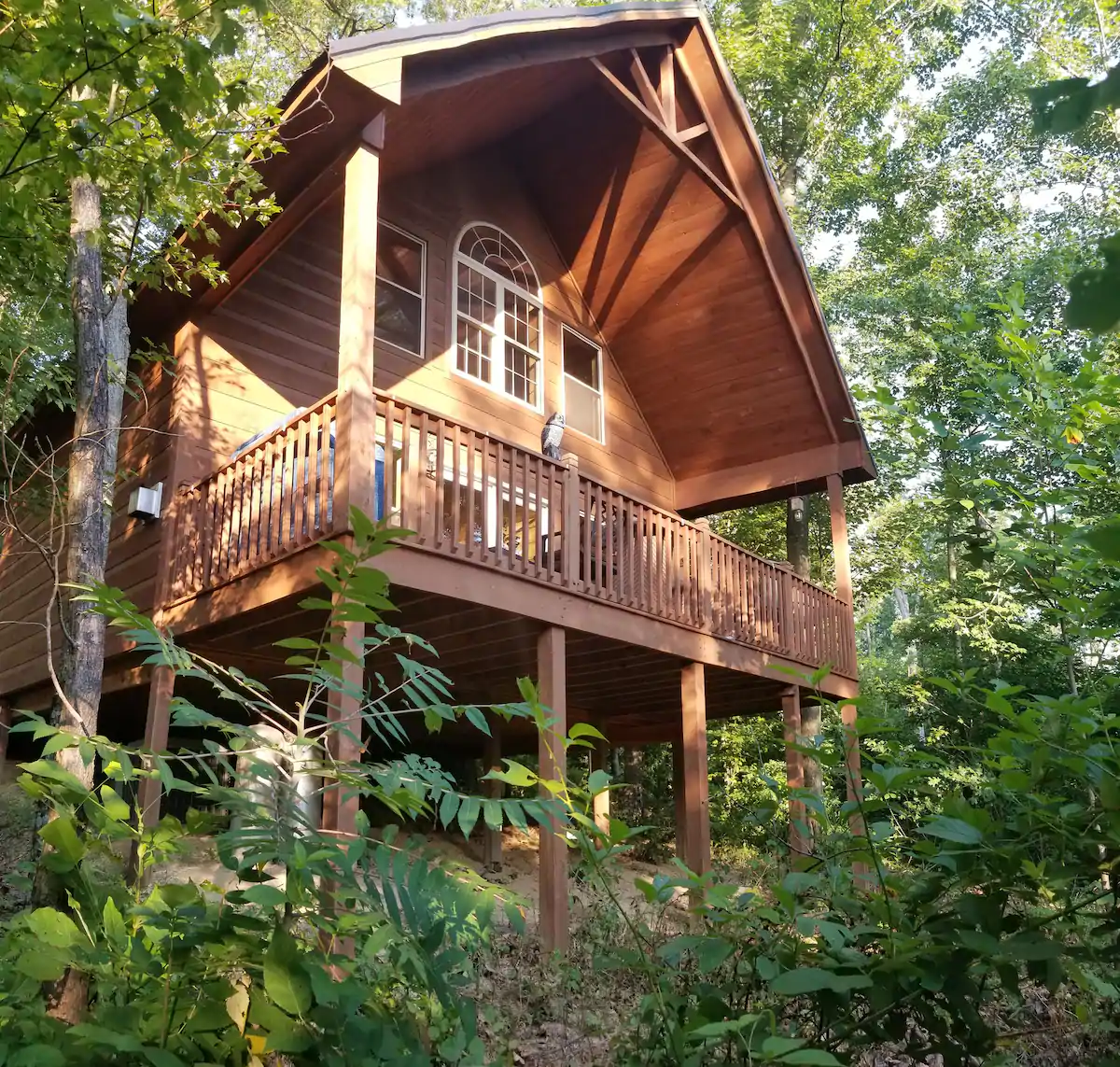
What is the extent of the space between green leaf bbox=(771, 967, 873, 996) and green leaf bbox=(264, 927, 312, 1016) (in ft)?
2.30

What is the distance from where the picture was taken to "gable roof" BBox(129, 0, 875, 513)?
7906 millimetres

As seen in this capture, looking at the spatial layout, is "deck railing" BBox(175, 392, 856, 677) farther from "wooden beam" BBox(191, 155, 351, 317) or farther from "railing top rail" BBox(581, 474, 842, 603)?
"wooden beam" BBox(191, 155, 351, 317)

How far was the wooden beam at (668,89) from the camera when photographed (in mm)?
9633

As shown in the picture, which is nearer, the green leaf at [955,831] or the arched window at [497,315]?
the green leaf at [955,831]

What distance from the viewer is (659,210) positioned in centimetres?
1108

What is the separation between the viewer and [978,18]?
93.4ft

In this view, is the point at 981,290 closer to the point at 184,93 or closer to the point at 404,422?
the point at 404,422

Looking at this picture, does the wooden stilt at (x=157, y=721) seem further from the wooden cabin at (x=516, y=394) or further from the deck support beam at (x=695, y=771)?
the deck support beam at (x=695, y=771)

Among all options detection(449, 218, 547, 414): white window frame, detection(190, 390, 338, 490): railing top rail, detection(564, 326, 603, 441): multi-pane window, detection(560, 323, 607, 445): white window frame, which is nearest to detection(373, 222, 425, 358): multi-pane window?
detection(449, 218, 547, 414): white window frame

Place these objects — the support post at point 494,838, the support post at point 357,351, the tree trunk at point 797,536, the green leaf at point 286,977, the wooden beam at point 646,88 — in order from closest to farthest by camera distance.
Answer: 1. the green leaf at point 286,977
2. the support post at point 357,351
3. the wooden beam at point 646,88
4. the support post at point 494,838
5. the tree trunk at point 797,536

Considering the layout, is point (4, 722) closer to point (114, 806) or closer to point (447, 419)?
point (447, 419)

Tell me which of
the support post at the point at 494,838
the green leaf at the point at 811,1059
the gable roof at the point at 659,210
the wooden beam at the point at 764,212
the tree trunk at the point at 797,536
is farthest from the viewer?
the tree trunk at the point at 797,536

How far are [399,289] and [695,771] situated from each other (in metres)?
5.59

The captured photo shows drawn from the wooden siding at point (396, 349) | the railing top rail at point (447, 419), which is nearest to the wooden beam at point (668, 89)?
the wooden siding at point (396, 349)
